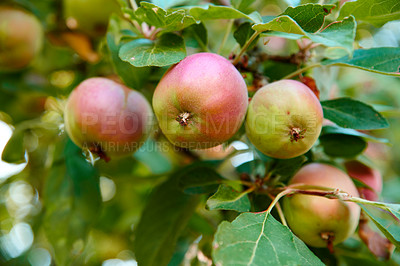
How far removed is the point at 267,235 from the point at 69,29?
1282 millimetres

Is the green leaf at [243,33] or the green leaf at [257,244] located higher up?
the green leaf at [243,33]

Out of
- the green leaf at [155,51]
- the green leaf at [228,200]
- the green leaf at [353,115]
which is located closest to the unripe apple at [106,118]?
the green leaf at [155,51]

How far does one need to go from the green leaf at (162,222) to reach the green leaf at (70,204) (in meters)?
0.16

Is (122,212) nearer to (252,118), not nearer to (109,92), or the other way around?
(109,92)

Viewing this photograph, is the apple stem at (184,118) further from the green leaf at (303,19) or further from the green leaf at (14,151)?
the green leaf at (14,151)

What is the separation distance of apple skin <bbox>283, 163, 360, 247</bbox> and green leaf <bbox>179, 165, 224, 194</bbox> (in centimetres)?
20

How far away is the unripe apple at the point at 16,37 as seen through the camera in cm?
141

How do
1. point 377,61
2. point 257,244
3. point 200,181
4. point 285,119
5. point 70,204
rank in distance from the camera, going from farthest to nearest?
point 70,204
point 200,181
point 377,61
point 285,119
point 257,244

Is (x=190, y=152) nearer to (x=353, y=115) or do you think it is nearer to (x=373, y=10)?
(x=353, y=115)

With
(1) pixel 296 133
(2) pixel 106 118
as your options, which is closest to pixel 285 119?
(1) pixel 296 133

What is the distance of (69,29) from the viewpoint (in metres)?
1.59

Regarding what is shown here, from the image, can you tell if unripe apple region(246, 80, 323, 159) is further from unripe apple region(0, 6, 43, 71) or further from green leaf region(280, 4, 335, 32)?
unripe apple region(0, 6, 43, 71)

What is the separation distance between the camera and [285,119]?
806 mm

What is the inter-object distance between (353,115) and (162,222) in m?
0.63
